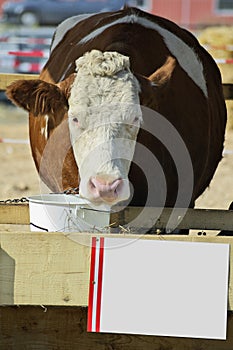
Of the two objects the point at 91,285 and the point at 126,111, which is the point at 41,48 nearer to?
the point at 126,111

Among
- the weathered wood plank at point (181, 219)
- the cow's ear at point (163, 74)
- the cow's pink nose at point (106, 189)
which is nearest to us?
the weathered wood plank at point (181, 219)

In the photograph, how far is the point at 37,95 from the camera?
12.7 ft

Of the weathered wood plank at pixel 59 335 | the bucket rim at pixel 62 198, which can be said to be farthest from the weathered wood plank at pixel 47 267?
the bucket rim at pixel 62 198

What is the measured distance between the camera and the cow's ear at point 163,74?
159 inches

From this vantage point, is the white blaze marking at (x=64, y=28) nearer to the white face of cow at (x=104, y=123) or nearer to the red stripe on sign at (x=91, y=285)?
the white face of cow at (x=104, y=123)

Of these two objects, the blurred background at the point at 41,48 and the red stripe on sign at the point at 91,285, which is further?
the blurred background at the point at 41,48

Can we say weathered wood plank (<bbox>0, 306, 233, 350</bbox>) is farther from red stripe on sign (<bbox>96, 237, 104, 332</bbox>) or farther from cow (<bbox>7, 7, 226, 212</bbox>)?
cow (<bbox>7, 7, 226, 212</bbox>)

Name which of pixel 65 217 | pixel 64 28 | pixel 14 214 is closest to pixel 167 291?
pixel 65 217

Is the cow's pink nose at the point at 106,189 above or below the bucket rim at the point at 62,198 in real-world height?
above

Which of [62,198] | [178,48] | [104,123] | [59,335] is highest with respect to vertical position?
[178,48]

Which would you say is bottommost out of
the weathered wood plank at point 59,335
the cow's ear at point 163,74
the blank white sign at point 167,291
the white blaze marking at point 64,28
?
the weathered wood plank at point 59,335

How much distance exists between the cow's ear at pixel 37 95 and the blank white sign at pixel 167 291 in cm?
133

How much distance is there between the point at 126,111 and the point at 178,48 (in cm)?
123

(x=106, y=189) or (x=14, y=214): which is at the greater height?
(x=106, y=189)
